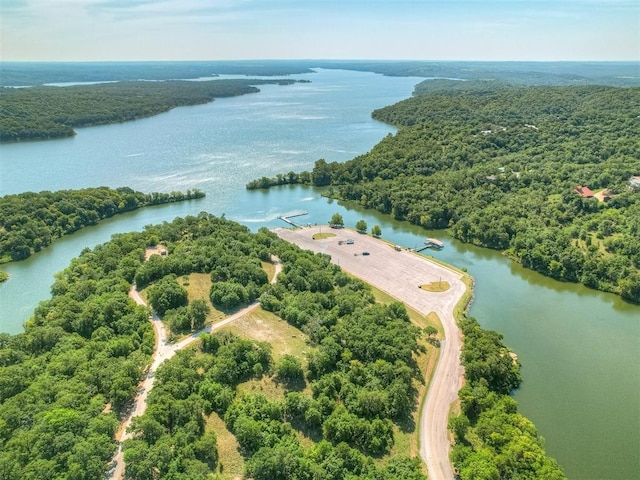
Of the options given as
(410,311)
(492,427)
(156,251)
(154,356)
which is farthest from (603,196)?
(154,356)

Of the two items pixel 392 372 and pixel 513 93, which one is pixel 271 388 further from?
pixel 513 93

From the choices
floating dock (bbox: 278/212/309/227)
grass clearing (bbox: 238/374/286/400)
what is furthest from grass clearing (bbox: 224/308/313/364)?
floating dock (bbox: 278/212/309/227)

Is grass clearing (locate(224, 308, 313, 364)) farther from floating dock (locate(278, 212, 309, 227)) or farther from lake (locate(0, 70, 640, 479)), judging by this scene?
floating dock (locate(278, 212, 309, 227))

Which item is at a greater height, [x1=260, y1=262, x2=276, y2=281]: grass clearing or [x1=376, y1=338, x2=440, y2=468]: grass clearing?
[x1=260, y1=262, x2=276, y2=281]: grass clearing

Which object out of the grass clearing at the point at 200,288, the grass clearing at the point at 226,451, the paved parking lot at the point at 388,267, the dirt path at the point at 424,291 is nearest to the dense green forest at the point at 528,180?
the paved parking lot at the point at 388,267

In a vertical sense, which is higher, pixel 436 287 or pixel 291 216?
pixel 436 287

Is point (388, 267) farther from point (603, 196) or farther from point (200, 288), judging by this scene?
point (603, 196)
